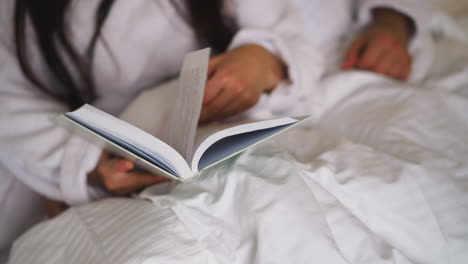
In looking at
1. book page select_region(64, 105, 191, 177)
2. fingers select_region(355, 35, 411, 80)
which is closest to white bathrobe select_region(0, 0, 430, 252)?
fingers select_region(355, 35, 411, 80)

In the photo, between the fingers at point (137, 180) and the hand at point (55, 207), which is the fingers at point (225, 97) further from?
the hand at point (55, 207)

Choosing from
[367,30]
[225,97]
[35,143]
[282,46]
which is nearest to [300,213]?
A: [225,97]

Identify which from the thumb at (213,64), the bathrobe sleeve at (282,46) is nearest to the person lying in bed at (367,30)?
the bathrobe sleeve at (282,46)

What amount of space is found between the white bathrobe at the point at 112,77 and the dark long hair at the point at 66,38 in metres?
0.02

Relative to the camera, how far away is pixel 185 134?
1.37 ft

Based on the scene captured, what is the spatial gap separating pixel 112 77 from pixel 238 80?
331 millimetres

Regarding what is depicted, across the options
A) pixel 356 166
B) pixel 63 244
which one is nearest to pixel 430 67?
pixel 356 166

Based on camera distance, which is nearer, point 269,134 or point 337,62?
point 269,134

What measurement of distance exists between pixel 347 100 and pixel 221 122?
30cm

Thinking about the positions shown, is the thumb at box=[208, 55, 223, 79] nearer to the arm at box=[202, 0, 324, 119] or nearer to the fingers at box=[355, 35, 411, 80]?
the arm at box=[202, 0, 324, 119]

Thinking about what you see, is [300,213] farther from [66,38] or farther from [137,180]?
[66,38]

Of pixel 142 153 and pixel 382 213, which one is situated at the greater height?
pixel 142 153

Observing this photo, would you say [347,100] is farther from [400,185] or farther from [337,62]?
[400,185]

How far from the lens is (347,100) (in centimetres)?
73
